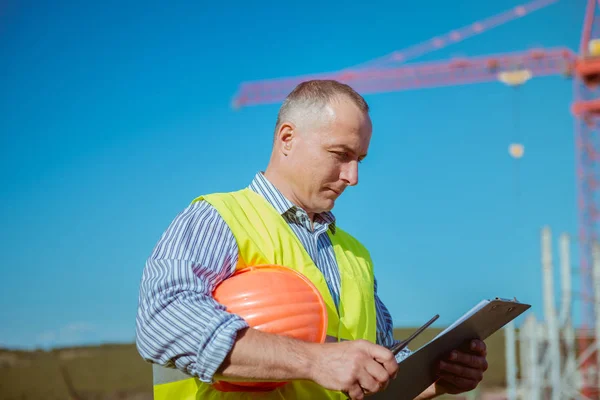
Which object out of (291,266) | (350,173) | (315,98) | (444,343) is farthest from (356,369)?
(315,98)

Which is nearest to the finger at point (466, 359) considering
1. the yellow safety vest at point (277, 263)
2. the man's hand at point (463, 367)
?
the man's hand at point (463, 367)

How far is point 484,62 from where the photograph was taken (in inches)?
1882

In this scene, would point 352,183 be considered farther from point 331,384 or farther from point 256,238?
point 331,384

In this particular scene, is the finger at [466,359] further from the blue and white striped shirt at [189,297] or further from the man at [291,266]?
the blue and white striped shirt at [189,297]

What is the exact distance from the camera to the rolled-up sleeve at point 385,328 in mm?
3217

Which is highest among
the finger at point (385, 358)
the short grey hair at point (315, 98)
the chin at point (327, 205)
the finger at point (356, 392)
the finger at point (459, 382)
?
the short grey hair at point (315, 98)

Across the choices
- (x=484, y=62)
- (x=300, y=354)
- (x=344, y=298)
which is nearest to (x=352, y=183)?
(x=344, y=298)

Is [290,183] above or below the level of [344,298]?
above

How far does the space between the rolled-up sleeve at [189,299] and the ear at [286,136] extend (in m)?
0.46

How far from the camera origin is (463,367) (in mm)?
2904

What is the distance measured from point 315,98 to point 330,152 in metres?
0.22

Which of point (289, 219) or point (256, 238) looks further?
point (289, 219)

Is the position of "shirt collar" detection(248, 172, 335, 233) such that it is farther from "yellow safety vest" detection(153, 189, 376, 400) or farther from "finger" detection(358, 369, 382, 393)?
"finger" detection(358, 369, 382, 393)

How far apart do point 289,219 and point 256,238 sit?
306mm
